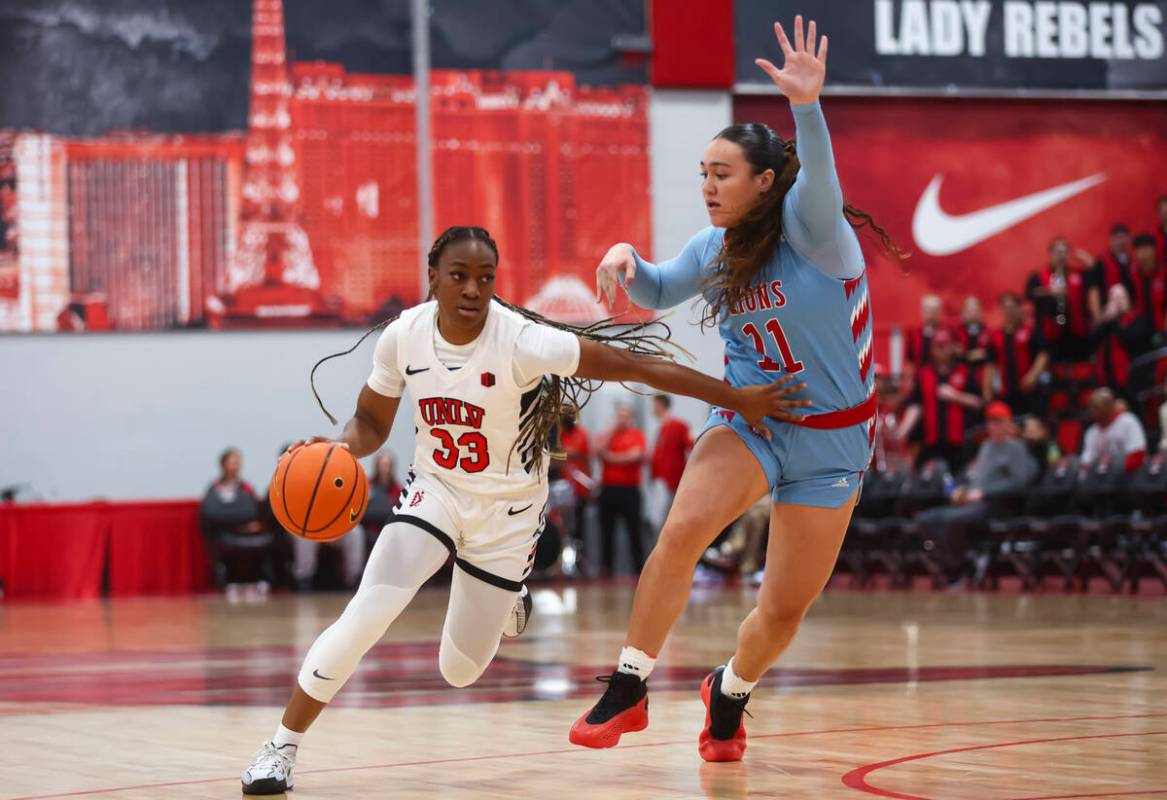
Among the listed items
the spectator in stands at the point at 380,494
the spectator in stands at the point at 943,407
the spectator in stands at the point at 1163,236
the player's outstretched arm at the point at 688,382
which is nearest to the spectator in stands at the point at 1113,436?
the spectator in stands at the point at 943,407

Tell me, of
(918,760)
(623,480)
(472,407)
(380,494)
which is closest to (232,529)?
(380,494)

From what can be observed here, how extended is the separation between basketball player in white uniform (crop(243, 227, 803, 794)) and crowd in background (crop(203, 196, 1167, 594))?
11170 millimetres

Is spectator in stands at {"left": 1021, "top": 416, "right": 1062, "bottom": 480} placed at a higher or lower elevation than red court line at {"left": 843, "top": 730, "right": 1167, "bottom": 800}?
higher

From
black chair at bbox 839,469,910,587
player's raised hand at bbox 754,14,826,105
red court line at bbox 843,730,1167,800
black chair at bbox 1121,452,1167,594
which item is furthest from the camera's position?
black chair at bbox 839,469,910,587

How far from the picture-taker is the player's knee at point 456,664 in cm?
534

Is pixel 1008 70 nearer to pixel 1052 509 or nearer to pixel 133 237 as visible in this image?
pixel 1052 509

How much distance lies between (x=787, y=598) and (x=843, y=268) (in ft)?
3.43

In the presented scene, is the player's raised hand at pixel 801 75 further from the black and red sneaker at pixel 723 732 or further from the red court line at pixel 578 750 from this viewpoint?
the red court line at pixel 578 750

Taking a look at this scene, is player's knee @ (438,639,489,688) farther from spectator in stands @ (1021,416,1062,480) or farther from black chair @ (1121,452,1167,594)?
spectator in stands @ (1021,416,1062,480)

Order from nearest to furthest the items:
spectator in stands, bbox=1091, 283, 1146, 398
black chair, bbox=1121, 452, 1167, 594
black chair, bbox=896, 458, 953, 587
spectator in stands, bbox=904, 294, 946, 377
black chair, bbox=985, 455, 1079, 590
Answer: black chair, bbox=1121, 452, 1167, 594
black chair, bbox=985, 455, 1079, 590
black chair, bbox=896, 458, 953, 587
spectator in stands, bbox=1091, 283, 1146, 398
spectator in stands, bbox=904, 294, 946, 377

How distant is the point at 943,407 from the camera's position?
16.9 m

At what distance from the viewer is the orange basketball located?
5164 mm

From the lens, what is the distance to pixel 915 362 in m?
17.4

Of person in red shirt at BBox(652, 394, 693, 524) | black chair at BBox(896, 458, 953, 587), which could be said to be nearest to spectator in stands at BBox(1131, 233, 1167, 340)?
black chair at BBox(896, 458, 953, 587)
